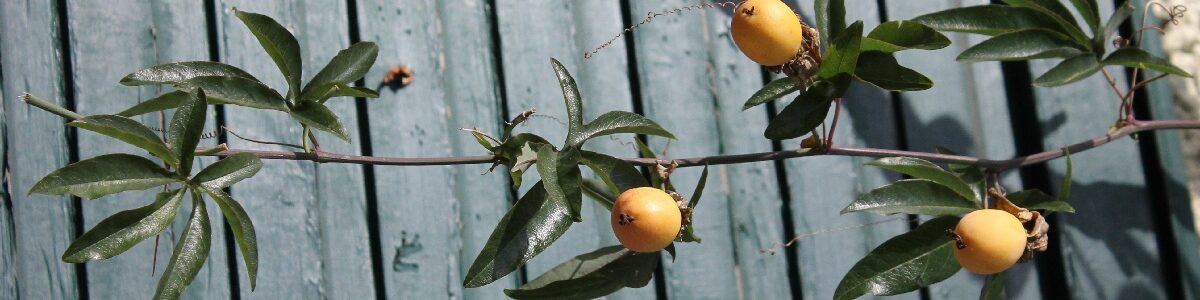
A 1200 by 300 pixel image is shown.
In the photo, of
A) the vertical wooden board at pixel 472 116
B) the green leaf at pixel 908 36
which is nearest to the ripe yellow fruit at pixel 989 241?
the green leaf at pixel 908 36

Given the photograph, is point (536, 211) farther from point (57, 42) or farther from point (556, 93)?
point (57, 42)

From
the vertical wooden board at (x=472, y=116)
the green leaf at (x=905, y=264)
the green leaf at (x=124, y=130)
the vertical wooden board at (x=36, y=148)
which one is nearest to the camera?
the green leaf at (x=124, y=130)

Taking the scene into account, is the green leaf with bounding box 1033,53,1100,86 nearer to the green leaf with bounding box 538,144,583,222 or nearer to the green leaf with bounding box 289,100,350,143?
the green leaf with bounding box 538,144,583,222

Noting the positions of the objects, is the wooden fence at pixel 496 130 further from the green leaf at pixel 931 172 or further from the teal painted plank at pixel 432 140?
the green leaf at pixel 931 172

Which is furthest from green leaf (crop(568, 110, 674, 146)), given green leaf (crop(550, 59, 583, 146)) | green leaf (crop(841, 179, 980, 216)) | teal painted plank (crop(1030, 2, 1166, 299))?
A: teal painted plank (crop(1030, 2, 1166, 299))

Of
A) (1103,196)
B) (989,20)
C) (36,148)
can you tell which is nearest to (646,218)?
(989,20)

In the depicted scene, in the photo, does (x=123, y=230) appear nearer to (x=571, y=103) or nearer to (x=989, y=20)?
(x=571, y=103)
